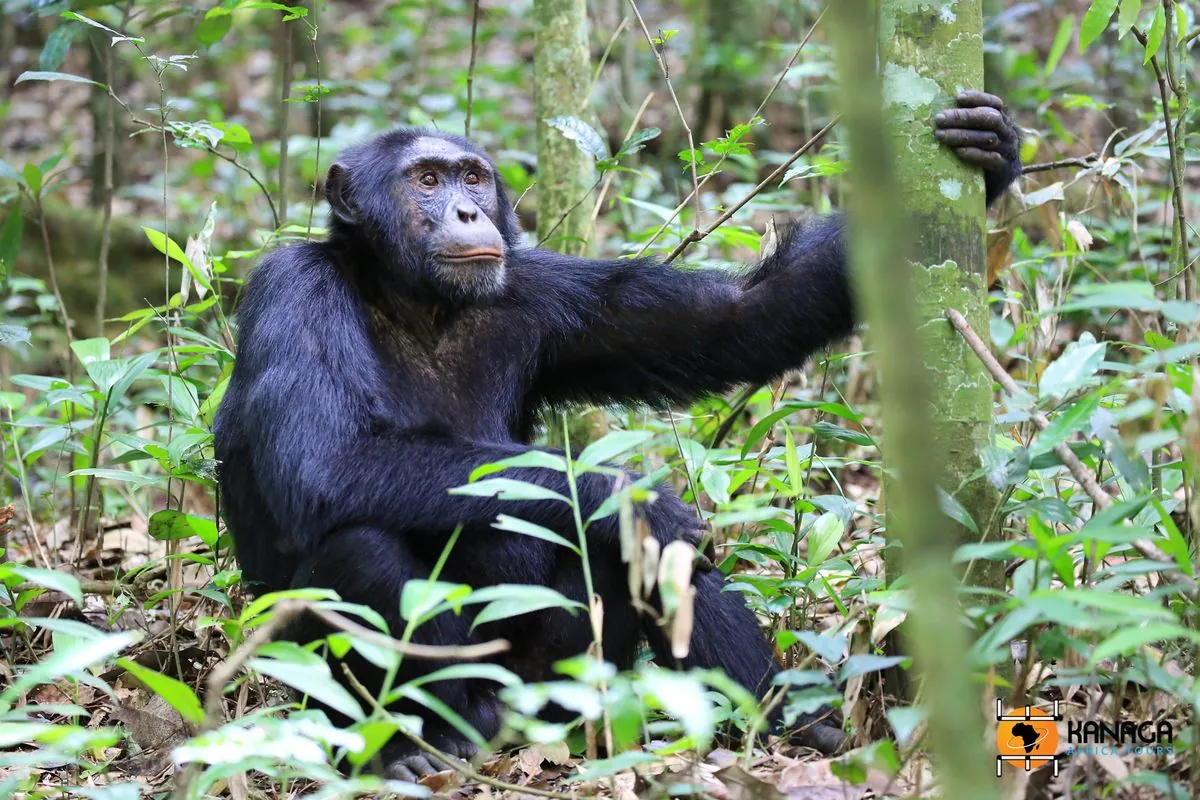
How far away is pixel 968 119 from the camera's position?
3859 millimetres

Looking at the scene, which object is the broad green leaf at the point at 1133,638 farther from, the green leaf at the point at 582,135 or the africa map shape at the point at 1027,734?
the green leaf at the point at 582,135

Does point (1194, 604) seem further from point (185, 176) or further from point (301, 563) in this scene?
point (185, 176)

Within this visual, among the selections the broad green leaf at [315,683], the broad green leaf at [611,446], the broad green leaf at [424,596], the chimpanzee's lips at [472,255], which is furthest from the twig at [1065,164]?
the broad green leaf at [315,683]

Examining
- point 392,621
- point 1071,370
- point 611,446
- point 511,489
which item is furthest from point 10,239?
point 1071,370

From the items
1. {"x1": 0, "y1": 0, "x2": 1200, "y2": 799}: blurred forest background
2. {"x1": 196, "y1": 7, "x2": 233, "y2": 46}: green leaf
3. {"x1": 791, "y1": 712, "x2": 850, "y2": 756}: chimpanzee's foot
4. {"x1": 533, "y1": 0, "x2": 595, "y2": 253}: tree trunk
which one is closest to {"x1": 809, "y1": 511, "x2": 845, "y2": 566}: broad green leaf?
{"x1": 0, "y1": 0, "x2": 1200, "y2": 799}: blurred forest background

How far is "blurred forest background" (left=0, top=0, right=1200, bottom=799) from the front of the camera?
293cm

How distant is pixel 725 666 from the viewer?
4355mm

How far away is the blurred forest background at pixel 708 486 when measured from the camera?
2.93m

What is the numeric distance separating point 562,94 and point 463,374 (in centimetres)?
231

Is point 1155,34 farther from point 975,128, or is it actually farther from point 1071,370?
point 1071,370

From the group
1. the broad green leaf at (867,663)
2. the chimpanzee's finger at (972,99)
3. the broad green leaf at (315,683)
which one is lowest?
the broad green leaf at (867,663)

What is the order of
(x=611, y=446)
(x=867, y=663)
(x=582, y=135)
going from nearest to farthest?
(x=867, y=663) → (x=611, y=446) → (x=582, y=135)

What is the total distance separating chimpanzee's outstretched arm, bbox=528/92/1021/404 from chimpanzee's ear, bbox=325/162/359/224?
2.55 feet

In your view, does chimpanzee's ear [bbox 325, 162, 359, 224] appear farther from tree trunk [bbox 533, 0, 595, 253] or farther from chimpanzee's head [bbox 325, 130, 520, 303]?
tree trunk [bbox 533, 0, 595, 253]
